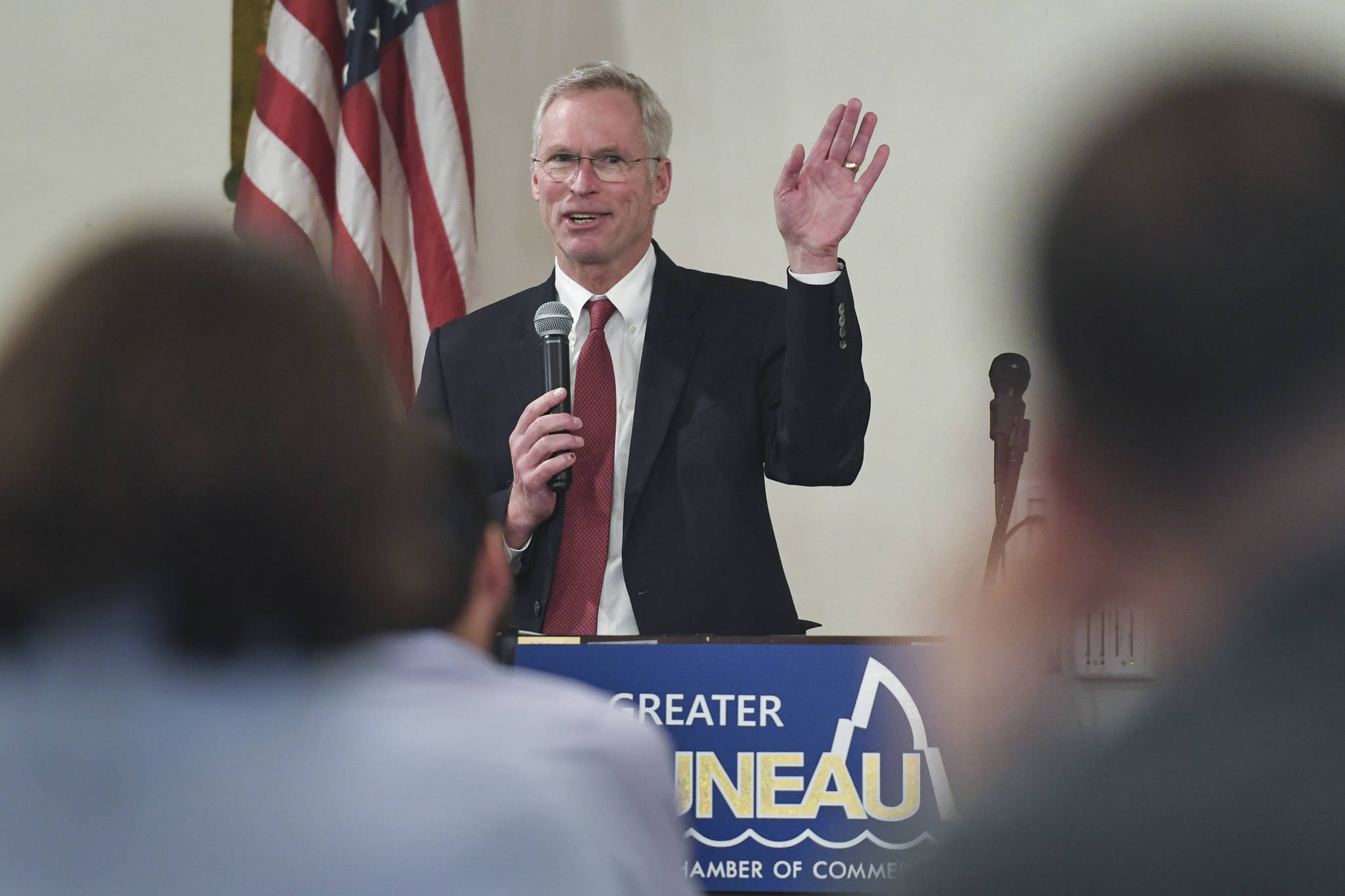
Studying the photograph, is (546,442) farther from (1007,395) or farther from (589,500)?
(1007,395)

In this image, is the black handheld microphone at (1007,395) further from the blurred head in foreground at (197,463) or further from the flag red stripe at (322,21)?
the flag red stripe at (322,21)

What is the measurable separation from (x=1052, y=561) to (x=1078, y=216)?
140mm

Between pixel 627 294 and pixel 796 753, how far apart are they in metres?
1.16

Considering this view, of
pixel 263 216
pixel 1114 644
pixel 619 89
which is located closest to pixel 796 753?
pixel 1114 644

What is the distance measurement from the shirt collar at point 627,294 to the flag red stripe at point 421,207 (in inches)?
41.5

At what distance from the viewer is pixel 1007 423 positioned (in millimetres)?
2145

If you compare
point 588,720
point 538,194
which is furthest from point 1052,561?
point 538,194

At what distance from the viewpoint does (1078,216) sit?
0.60 metres

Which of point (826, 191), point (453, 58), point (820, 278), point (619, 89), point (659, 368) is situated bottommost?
point (659, 368)

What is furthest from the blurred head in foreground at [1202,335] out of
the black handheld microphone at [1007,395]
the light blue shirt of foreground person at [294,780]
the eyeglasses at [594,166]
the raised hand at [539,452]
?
the eyeglasses at [594,166]

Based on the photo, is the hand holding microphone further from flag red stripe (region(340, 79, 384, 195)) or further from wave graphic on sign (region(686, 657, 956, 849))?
flag red stripe (region(340, 79, 384, 195))

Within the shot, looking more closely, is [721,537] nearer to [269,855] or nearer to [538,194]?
[538,194]

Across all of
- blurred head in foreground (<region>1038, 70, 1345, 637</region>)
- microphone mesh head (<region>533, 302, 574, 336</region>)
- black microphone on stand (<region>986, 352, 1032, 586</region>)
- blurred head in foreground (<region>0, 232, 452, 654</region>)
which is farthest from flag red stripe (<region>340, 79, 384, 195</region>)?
blurred head in foreground (<region>1038, 70, 1345, 637</region>)

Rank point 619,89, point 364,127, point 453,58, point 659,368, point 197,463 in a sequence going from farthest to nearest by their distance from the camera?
point 453,58 < point 364,127 < point 619,89 < point 659,368 < point 197,463
